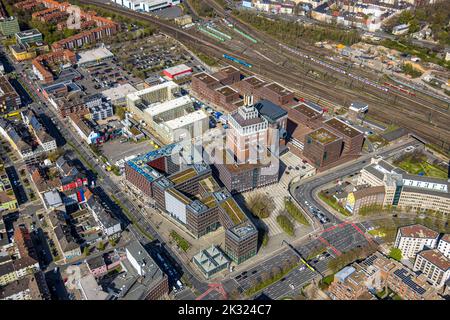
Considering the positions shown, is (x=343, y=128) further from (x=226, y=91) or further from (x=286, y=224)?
(x=226, y=91)

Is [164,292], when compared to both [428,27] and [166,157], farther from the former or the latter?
[428,27]

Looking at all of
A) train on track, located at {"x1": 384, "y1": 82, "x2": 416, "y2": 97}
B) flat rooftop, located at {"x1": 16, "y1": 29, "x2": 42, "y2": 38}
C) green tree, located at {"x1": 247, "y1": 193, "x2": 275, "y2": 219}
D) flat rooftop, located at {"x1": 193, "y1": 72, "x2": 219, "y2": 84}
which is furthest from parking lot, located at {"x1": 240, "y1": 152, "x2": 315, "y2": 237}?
flat rooftop, located at {"x1": 16, "y1": 29, "x2": 42, "y2": 38}

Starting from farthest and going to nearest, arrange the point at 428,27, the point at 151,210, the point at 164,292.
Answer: the point at 428,27 → the point at 151,210 → the point at 164,292

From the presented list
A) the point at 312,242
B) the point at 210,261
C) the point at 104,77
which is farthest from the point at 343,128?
the point at 104,77

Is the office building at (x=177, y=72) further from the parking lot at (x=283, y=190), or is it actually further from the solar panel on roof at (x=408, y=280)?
the solar panel on roof at (x=408, y=280)

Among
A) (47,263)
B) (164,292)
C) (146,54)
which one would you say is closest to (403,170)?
(164,292)

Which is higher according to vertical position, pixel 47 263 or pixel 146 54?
pixel 146 54

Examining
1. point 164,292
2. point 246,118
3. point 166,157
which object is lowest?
point 164,292

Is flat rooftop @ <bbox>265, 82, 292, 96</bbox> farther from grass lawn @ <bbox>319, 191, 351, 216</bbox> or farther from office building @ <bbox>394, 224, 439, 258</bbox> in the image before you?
office building @ <bbox>394, 224, 439, 258</bbox>

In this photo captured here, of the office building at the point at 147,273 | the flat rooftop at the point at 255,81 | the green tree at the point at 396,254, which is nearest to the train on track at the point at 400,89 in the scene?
the flat rooftop at the point at 255,81
